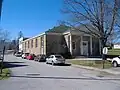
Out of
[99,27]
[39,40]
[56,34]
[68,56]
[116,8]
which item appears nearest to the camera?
[116,8]

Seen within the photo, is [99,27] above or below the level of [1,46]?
above

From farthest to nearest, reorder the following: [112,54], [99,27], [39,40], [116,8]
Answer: [39,40] → [112,54] → [99,27] → [116,8]

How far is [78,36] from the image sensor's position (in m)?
55.8

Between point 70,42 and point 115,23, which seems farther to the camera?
point 70,42

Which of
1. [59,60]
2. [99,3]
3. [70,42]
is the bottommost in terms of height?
[59,60]

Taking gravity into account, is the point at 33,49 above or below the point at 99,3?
below

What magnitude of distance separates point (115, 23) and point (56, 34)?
27.5 meters

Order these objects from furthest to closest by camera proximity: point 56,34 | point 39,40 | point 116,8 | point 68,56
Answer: point 39,40, point 56,34, point 68,56, point 116,8

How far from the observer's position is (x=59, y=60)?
37.2 metres

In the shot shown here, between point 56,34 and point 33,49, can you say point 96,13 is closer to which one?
point 56,34

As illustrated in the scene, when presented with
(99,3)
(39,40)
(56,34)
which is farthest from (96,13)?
(39,40)

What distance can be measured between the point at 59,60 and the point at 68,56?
17785 mm

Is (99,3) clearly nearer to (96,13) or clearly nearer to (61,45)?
(96,13)

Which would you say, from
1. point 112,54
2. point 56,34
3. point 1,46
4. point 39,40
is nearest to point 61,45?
point 56,34
